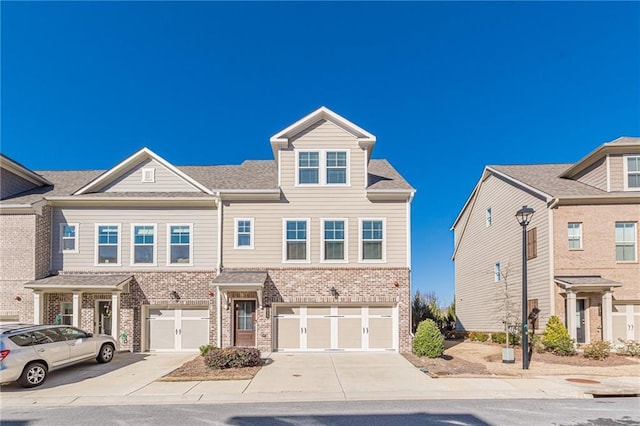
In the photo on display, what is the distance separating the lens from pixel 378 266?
1716 cm

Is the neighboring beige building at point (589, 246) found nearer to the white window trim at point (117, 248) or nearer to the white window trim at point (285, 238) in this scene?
the white window trim at point (285, 238)

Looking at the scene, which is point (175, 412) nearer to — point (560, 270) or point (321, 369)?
point (321, 369)

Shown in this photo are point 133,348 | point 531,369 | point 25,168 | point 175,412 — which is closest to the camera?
point 175,412

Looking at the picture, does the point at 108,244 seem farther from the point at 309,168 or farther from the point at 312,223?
the point at 309,168

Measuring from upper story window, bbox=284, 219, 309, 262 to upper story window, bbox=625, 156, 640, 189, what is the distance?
13.2m

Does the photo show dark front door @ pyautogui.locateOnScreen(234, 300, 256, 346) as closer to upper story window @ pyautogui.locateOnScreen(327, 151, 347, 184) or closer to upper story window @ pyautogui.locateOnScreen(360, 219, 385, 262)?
upper story window @ pyautogui.locateOnScreen(360, 219, 385, 262)

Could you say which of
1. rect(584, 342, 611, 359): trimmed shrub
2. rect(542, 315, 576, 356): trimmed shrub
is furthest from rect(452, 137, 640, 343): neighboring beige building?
rect(584, 342, 611, 359): trimmed shrub

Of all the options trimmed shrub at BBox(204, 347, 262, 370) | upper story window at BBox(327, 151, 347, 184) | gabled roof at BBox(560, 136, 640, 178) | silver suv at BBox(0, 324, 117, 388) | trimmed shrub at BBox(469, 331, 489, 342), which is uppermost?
gabled roof at BBox(560, 136, 640, 178)

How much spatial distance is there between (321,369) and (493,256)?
1369cm

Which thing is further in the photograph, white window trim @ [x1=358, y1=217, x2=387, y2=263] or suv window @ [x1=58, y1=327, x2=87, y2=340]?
white window trim @ [x1=358, y1=217, x2=387, y2=263]

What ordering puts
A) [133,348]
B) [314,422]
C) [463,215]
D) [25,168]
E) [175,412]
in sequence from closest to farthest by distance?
1. [314,422]
2. [175,412]
3. [133,348]
4. [25,168]
5. [463,215]

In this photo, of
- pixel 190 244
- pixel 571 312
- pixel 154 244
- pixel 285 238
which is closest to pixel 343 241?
pixel 285 238

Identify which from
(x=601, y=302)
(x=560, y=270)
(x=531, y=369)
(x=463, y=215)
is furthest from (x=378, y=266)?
(x=463, y=215)

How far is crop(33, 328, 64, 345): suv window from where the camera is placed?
476 inches
